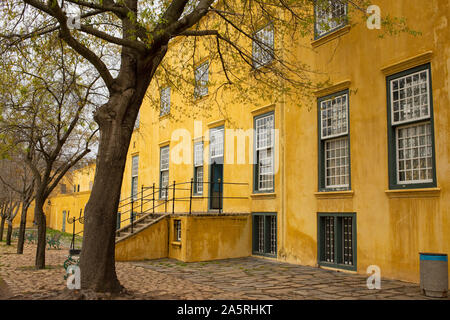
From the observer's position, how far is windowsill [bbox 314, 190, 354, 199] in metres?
10.3

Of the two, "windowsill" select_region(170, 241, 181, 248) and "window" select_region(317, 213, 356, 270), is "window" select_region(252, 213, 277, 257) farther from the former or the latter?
"windowsill" select_region(170, 241, 181, 248)

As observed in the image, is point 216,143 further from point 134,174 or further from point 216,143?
point 134,174

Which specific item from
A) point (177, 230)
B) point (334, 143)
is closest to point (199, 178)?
point (177, 230)

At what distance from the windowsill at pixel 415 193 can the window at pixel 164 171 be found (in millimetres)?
12872

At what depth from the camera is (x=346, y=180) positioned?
34.8 feet

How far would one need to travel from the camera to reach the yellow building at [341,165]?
858 cm

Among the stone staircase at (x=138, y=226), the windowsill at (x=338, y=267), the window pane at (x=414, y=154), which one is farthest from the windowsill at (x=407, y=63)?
the stone staircase at (x=138, y=226)

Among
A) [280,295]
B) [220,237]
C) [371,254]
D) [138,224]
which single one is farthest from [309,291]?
[138,224]

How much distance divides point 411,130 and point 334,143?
238 centimetres

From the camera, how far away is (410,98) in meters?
9.05

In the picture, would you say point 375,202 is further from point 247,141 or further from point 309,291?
point 247,141

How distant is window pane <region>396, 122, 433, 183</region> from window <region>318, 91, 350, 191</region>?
60.0 inches

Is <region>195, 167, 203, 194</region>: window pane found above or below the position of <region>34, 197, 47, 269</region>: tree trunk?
above

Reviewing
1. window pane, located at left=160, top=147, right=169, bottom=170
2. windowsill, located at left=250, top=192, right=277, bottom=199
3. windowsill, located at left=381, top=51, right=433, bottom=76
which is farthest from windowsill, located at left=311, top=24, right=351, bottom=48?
window pane, located at left=160, top=147, right=169, bottom=170
